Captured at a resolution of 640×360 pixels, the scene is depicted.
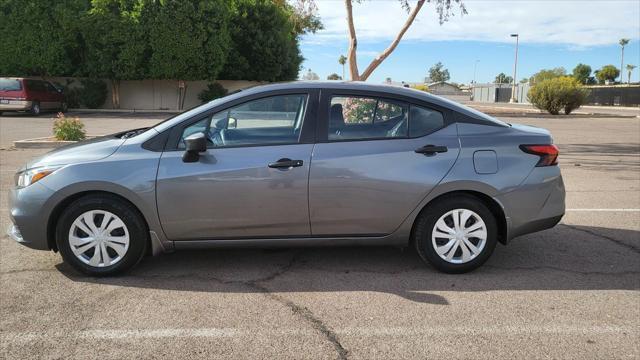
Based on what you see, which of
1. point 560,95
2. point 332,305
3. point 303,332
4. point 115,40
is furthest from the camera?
point 560,95

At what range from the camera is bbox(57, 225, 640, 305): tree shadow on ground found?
432 centimetres

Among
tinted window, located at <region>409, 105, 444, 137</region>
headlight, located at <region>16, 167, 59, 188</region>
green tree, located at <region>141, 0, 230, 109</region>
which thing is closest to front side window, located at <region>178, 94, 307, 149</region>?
tinted window, located at <region>409, 105, 444, 137</region>

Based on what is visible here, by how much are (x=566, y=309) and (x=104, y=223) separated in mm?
3655

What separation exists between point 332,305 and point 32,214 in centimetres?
254

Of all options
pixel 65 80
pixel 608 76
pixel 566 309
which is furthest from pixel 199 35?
pixel 608 76

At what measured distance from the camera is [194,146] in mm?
4191

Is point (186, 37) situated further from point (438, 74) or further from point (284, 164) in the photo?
point (438, 74)

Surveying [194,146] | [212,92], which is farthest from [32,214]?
[212,92]

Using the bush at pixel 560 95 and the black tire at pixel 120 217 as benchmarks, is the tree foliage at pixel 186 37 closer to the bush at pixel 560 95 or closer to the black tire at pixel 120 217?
the bush at pixel 560 95

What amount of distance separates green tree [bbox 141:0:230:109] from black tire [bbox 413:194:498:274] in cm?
2598

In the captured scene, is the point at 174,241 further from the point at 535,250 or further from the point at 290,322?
the point at 535,250

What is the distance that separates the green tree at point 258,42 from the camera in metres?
31.1

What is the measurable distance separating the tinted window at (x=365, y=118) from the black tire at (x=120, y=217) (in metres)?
1.76

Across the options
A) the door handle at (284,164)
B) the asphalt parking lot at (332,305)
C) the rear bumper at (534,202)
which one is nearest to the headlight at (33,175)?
the asphalt parking lot at (332,305)
